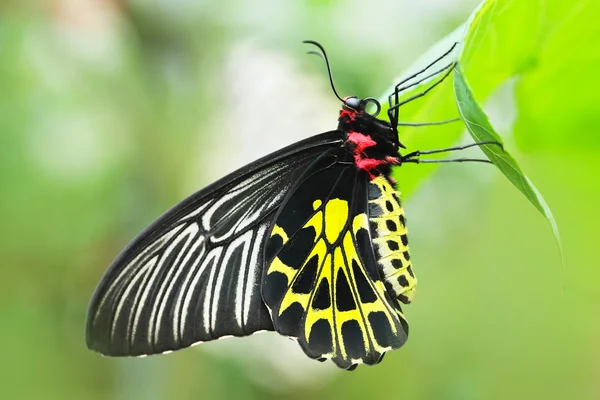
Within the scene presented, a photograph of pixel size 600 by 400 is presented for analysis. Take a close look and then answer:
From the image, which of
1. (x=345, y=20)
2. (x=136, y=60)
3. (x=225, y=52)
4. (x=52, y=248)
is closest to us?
(x=345, y=20)

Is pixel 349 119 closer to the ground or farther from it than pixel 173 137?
closer to the ground

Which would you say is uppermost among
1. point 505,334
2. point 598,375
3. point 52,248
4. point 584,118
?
point 52,248

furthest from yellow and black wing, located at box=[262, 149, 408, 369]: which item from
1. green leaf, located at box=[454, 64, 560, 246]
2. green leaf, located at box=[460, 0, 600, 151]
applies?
green leaf, located at box=[454, 64, 560, 246]

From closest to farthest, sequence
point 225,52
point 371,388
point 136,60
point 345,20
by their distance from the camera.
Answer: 1. point 345,20
2. point 225,52
3. point 136,60
4. point 371,388

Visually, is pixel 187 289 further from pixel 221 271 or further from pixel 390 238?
pixel 390 238

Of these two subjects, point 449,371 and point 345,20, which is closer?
point 345,20

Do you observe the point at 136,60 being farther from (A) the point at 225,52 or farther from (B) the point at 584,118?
(B) the point at 584,118

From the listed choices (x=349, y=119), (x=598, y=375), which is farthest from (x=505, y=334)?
(x=349, y=119)
